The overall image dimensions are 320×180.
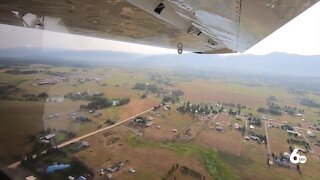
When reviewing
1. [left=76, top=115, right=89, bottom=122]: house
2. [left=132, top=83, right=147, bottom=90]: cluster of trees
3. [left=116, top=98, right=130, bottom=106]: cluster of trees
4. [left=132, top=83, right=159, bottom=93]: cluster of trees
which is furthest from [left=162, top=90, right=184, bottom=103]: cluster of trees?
[left=76, top=115, right=89, bottom=122]: house

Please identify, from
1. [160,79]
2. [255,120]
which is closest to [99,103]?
[160,79]

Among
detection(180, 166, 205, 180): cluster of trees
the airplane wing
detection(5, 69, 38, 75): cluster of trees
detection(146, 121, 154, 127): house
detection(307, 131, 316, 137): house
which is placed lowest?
detection(180, 166, 205, 180): cluster of trees

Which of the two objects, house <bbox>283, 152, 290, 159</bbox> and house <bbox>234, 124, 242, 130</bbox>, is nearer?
house <bbox>283, 152, 290, 159</bbox>

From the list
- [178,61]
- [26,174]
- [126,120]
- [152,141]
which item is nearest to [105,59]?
[126,120]

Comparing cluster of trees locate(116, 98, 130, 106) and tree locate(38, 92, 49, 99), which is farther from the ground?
tree locate(38, 92, 49, 99)

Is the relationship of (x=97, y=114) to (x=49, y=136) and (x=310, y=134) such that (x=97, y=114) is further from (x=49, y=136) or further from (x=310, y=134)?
(x=310, y=134)

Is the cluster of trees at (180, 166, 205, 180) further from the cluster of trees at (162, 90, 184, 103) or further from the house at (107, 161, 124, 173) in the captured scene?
the cluster of trees at (162, 90, 184, 103)

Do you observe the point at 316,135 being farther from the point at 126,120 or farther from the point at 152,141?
the point at 126,120
